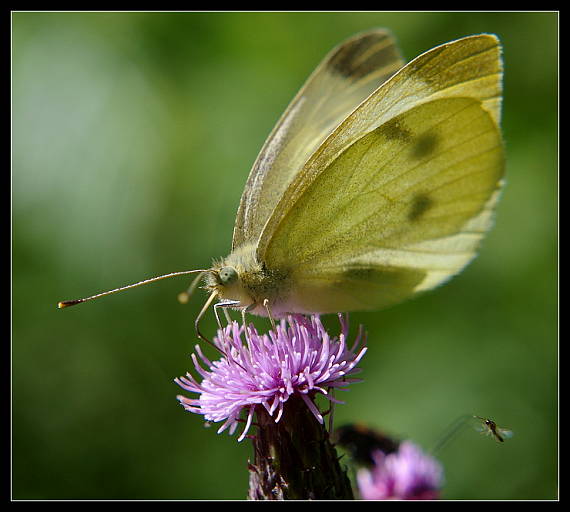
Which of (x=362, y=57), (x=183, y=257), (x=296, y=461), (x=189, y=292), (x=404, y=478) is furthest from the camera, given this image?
(x=183, y=257)

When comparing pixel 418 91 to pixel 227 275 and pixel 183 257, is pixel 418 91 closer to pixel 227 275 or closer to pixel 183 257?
pixel 227 275

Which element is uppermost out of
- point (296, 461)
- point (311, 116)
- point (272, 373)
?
point (311, 116)

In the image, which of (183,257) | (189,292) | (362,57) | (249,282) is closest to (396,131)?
(362,57)

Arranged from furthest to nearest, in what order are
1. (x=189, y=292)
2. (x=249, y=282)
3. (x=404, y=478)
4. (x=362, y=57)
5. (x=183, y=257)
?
(x=183, y=257)
(x=362, y=57)
(x=404, y=478)
(x=249, y=282)
(x=189, y=292)

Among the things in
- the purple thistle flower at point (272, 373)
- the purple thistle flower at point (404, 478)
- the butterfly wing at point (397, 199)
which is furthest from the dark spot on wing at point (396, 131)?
the purple thistle flower at point (404, 478)

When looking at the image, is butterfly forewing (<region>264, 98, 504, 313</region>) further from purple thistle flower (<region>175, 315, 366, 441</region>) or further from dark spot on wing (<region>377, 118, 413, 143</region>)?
purple thistle flower (<region>175, 315, 366, 441</region>)

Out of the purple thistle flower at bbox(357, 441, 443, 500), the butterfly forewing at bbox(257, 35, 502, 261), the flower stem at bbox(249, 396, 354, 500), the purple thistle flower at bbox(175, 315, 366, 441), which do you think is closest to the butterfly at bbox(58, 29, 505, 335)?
the butterfly forewing at bbox(257, 35, 502, 261)
